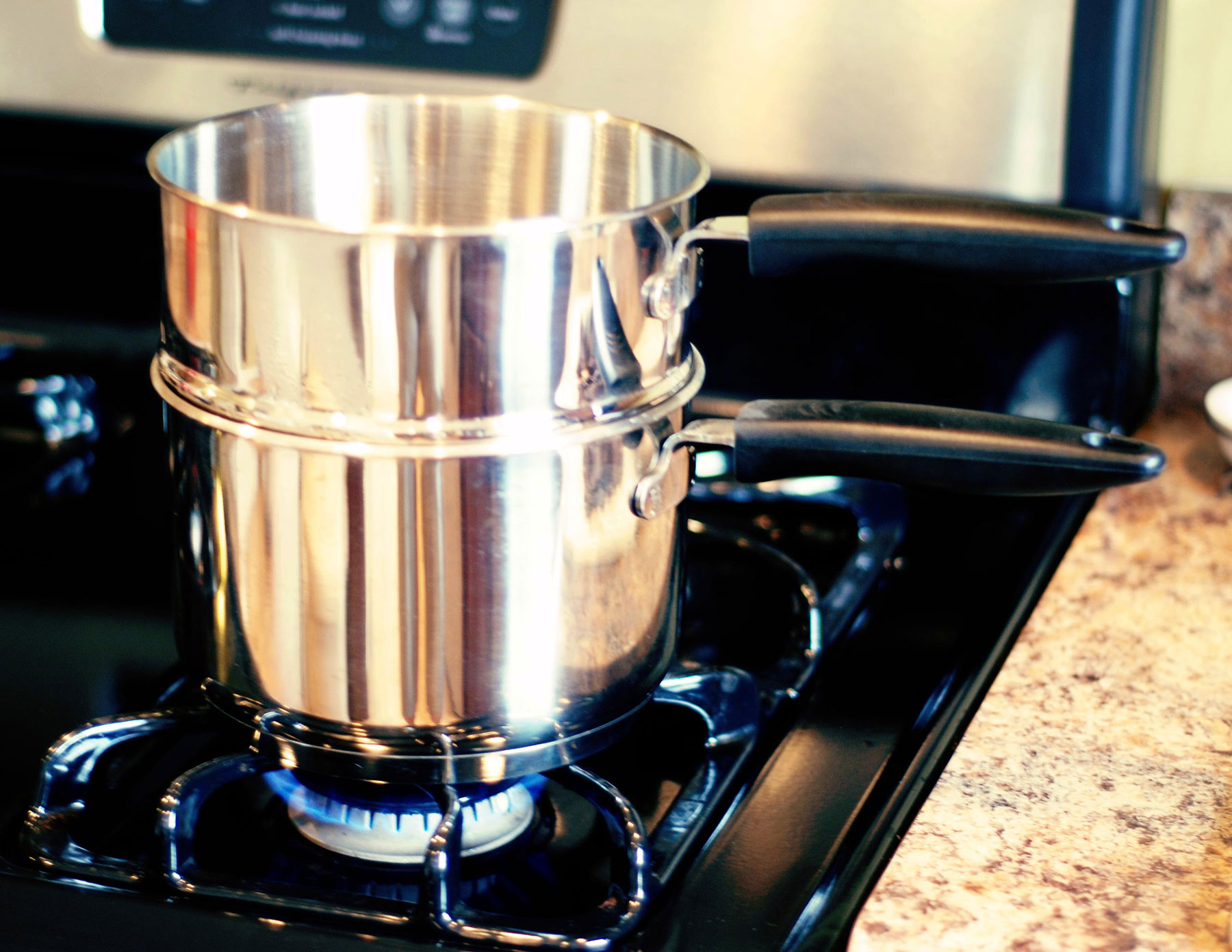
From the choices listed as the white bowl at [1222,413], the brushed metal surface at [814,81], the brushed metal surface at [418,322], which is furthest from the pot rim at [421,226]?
the white bowl at [1222,413]

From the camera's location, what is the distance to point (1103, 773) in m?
0.42

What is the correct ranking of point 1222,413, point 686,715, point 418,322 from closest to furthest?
1. point 418,322
2. point 686,715
3. point 1222,413

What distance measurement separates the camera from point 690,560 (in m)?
0.61

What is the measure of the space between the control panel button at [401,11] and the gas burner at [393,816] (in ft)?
1.17

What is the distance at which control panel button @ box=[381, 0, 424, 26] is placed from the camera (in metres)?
0.63

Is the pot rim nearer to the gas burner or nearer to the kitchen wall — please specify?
the gas burner

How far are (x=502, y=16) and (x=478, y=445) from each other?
327mm

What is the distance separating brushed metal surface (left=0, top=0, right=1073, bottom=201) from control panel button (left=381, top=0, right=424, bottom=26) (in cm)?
2

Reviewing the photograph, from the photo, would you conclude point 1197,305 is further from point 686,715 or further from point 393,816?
point 393,816

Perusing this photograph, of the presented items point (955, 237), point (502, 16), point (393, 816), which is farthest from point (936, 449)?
point (502, 16)

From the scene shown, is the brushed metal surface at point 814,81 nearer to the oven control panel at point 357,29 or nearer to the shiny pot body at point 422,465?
the oven control panel at point 357,29

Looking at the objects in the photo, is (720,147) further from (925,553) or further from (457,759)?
(457,759)

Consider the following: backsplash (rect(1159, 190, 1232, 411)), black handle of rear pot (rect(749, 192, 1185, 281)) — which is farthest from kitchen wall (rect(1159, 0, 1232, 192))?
black handle of rear pot (rect(749, 192, 1185, 281))

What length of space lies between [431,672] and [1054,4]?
0.38 metres
